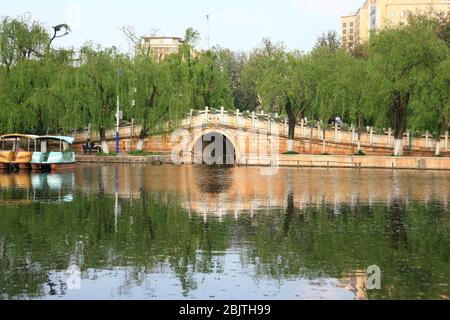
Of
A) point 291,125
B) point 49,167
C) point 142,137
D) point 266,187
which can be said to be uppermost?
point 291,125

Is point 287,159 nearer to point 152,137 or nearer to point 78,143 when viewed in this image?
point 152,137

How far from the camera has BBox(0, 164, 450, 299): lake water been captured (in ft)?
42.9

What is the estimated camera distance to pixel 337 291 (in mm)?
12789

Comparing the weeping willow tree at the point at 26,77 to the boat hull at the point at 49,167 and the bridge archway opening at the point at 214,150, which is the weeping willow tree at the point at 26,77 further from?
the bridge archway opening at the point at 214,150

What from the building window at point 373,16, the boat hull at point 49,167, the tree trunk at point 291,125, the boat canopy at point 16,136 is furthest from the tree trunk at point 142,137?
the building window at point 373,16

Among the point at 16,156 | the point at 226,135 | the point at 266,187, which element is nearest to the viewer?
the point at 266,187

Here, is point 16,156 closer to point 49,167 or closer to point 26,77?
point 49,167

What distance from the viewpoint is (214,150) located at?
66.3 m

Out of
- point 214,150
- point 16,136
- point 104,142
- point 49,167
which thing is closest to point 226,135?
point 104,142

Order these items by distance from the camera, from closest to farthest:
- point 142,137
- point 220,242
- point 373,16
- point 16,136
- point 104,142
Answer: point 220,242 < point 16,136 < point 104,142 < point 142,137 < point 373,16

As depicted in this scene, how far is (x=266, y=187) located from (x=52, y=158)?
16126 mm

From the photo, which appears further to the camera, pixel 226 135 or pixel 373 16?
pixel 373 16
